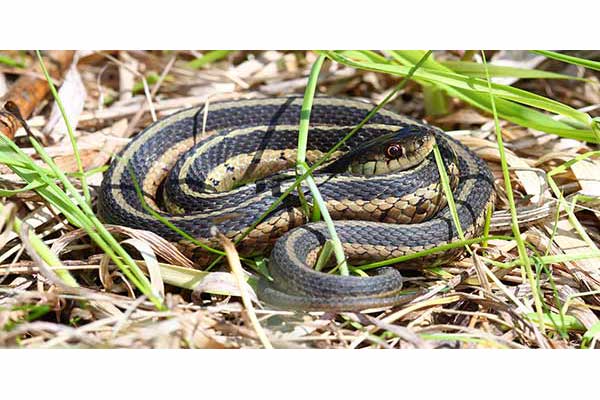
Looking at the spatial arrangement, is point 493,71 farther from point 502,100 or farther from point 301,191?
point 301,191

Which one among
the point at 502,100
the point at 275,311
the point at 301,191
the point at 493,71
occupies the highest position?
the point at 493,71

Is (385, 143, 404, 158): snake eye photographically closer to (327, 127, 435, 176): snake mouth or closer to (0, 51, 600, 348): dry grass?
(327, 127, 435, 176): snake mouth

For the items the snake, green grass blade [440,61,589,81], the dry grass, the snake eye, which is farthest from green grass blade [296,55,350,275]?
green grass blade [440,61,589,81]

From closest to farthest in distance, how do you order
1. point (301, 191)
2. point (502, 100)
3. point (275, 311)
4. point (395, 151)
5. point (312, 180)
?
point (275, 311) < point (312, 180) < point (301, 191) < point (395, 151) < point (502, 100)

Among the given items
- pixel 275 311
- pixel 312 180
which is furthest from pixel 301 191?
pixel 275 311

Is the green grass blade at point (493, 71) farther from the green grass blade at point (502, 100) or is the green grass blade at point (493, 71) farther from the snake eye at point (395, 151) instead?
the snake eye at point (395, 151)

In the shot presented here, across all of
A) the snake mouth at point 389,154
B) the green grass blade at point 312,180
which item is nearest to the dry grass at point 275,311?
the green grass blade at point 312,180

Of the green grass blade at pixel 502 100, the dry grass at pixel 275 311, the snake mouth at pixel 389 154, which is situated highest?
the green grass blade at pixel 502 100
